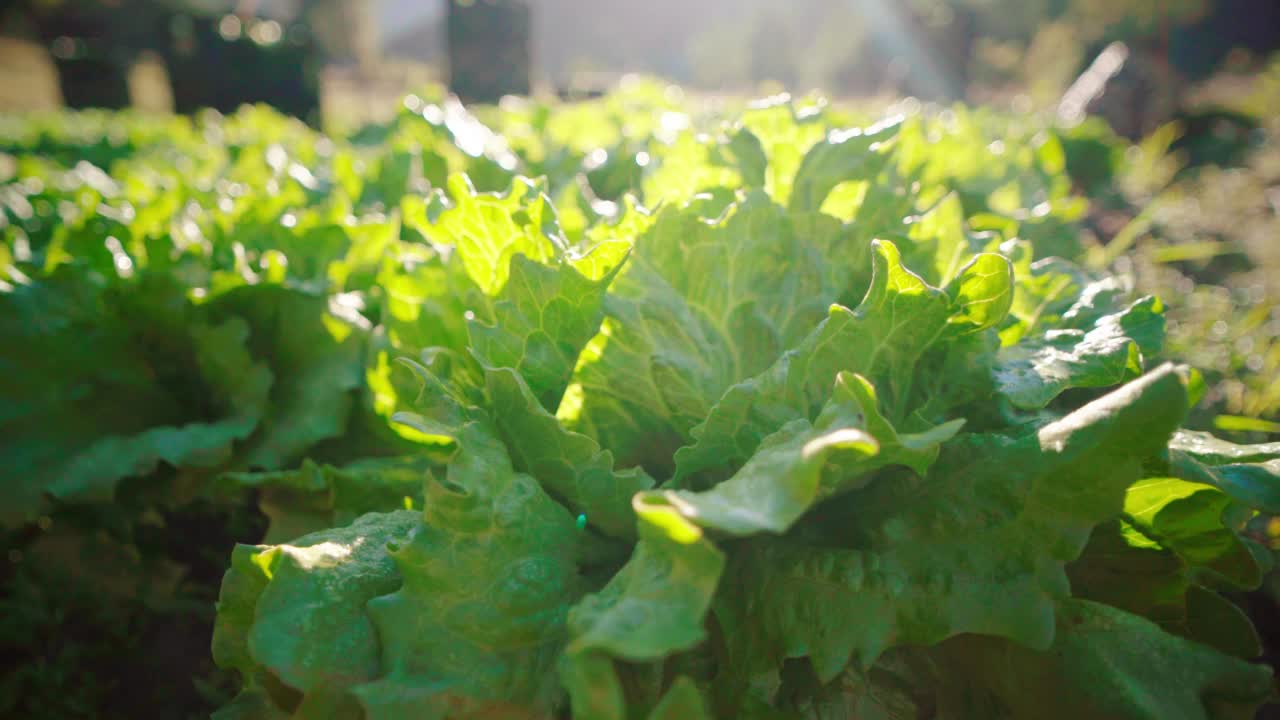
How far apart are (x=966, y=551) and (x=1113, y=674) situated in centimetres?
27

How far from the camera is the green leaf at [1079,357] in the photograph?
1224mm

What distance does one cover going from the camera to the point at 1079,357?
4.23 feet

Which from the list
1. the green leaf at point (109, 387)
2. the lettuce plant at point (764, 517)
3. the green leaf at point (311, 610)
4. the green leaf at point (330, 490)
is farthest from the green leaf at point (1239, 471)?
the green leaf at point (109, 387)

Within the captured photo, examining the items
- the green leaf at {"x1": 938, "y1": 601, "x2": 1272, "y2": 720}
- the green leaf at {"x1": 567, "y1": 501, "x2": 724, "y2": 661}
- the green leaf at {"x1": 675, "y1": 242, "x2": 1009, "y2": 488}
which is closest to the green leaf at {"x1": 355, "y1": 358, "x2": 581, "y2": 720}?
the green leaf at {"x1": 567, "y1": 501, "x2": 724, "y2": 661}

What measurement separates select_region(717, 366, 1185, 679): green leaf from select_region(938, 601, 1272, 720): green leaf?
0.57ft

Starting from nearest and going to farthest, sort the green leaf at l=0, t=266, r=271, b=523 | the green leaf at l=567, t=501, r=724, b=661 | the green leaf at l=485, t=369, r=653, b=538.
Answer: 1. the green leaf at l=567, t=501, r=724, b=661
2. the green leaf at l=485, t=369, r=653, b=538
3. the green leaf at l=0, t=266, r=271, b=523

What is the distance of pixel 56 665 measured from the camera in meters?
2.09

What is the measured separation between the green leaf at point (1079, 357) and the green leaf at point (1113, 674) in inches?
13.3

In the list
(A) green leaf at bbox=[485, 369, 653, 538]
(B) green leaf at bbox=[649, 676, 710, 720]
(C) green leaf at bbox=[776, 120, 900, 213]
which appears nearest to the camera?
(B) green leaf at bbox=[649, 676, 710, 720]

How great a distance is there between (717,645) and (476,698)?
0.38 meters

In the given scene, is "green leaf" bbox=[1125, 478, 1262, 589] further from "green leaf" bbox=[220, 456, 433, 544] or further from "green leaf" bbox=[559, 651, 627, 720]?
"green leaf" bbox=[220, 456, 433, 544]

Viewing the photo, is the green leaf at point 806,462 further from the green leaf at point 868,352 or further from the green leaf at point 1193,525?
the green leaf at point 1193,525

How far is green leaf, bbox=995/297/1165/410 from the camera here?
1224mm

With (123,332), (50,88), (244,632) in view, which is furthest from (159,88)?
(244,632)
